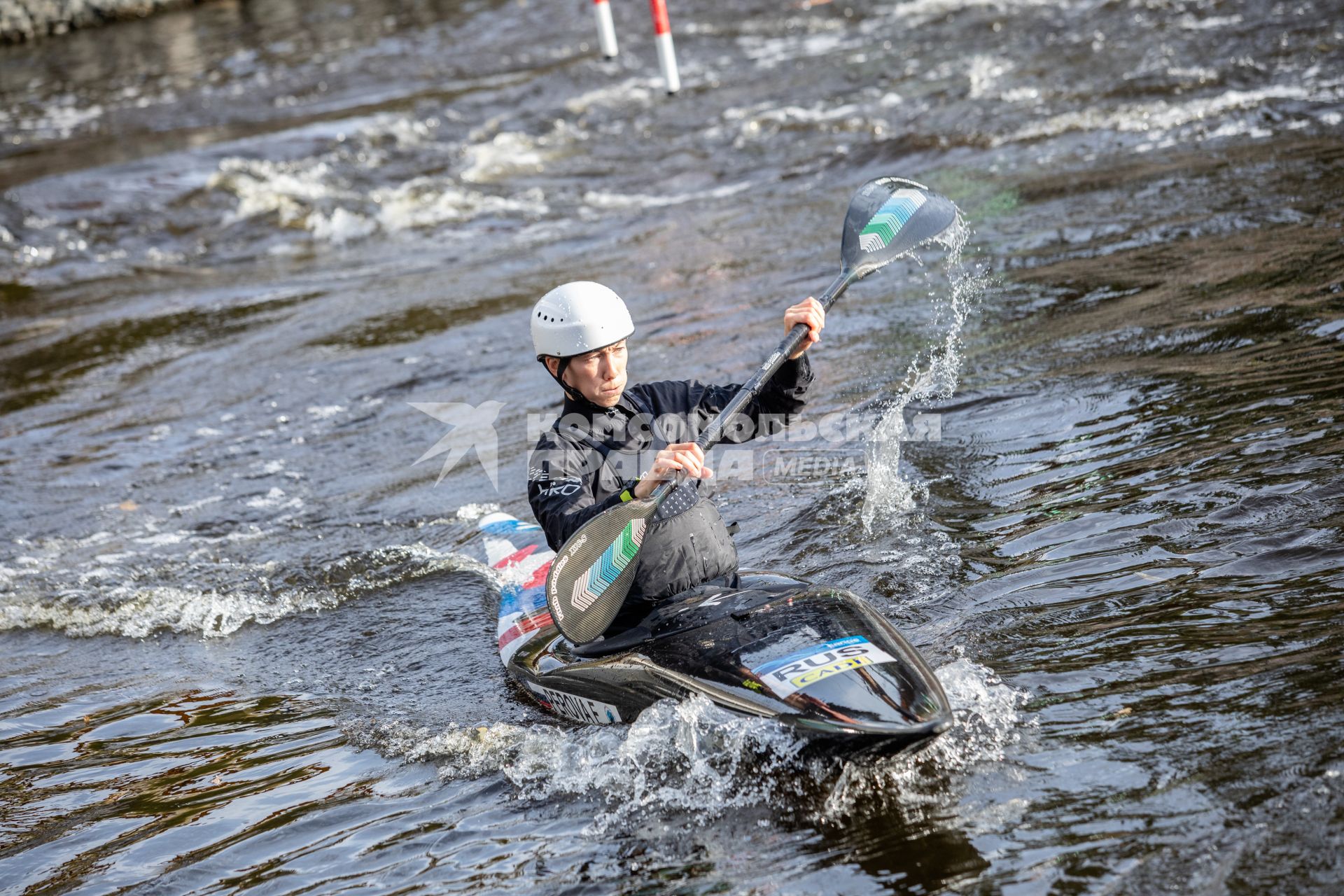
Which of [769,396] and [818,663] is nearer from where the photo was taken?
[818,663]

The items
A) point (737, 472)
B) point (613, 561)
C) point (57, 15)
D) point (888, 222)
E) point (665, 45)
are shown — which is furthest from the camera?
point (57, 15)

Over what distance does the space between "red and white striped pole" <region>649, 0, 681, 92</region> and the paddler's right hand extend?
413 inches

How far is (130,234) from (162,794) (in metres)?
10.4

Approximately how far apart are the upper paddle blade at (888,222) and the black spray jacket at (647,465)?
716mm

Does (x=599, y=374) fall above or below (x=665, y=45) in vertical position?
below

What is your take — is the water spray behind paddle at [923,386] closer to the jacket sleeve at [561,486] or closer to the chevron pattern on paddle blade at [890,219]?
the chevron pattern on paddle blade at [890,219]

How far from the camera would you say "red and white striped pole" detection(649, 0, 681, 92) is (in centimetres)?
1372

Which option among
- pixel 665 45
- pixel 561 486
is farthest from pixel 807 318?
pixel 665 45

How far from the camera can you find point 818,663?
3.86 m

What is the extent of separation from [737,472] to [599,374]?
91.9 inches

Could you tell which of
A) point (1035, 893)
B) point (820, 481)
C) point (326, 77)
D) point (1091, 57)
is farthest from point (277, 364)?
point (326, 77)

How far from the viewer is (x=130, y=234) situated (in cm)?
1348

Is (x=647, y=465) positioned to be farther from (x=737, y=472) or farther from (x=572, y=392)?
(x=737, y=472)

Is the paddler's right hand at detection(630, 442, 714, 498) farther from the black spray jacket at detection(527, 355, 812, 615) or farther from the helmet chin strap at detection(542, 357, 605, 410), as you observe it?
the helmet chin strap at detection(542, 357, 605, 410)
